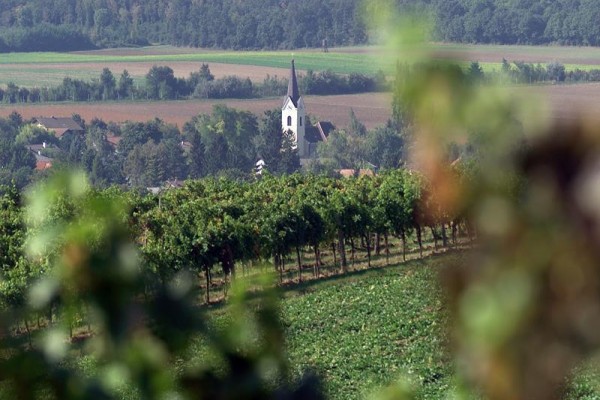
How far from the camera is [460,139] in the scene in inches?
52.7

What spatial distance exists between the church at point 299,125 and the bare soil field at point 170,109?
152cm

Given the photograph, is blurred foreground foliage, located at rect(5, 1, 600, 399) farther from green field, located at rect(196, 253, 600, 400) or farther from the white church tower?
the white church tower

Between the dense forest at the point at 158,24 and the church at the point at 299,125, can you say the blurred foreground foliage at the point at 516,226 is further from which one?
the dense forest at the point at 158,24

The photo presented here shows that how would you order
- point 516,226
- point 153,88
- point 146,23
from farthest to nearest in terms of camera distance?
point 146,23 → point 153,88 → point 516,226

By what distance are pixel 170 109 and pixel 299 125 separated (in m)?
13.0

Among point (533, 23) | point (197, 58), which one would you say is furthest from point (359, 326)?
point (197, 58)

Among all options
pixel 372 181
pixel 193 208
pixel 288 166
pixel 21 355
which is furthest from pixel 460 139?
pixel 288 166

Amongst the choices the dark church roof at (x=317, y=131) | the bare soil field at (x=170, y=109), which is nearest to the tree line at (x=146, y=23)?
the bare soil field at (x=170, y=109)

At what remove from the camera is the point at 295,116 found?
7812cm

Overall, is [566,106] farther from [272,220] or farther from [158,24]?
[158,24]

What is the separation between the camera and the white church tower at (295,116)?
7838cm

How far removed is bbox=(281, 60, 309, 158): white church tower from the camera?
7838cm

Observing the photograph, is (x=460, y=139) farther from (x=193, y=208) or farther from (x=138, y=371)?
(x=193, y=208)

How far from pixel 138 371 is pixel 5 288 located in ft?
61.9
